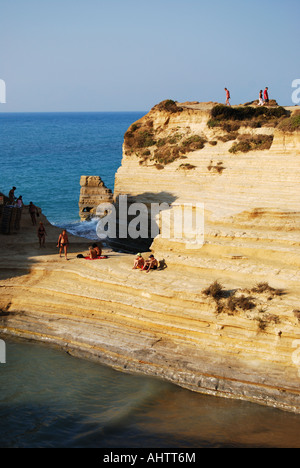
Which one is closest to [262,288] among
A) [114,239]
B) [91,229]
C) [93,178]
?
[114,239]

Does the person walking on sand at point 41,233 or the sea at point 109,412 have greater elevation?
the person walking on sand at point 41,233

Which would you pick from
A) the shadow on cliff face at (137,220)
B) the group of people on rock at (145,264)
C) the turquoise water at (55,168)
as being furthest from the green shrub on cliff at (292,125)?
the turquoise water at (55,168)

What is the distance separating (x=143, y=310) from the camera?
15000mm

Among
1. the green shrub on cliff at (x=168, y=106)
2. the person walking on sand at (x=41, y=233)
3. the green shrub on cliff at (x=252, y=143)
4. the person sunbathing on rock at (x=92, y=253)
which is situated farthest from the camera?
the green shrub on cliff at (x=168, y=106)

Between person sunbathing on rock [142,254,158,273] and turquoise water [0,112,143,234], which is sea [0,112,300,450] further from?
turquoise water [0,112,143,234]

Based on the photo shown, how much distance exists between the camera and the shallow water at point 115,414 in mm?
10875

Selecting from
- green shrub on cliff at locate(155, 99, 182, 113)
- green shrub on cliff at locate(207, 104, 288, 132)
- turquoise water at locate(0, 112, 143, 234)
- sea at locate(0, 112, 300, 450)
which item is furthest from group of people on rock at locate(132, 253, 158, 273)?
turquoise water at locate(0, 112, 143, 234)

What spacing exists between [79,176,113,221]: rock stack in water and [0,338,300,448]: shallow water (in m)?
21.7

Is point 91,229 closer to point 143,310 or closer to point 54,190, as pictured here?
point 143,310

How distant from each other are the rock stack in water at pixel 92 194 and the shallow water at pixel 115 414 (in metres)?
21.7

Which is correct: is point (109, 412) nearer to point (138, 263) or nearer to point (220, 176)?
point (138, 263)

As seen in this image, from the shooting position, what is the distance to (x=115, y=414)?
1198cm

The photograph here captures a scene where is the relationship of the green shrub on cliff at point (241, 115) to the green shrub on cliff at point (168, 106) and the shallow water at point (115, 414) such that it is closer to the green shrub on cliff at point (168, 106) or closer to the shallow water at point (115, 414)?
the green shrub on cliff at point (168, 106)

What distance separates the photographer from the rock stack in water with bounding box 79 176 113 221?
3516 cm
